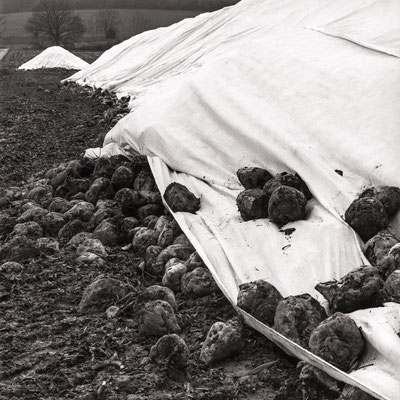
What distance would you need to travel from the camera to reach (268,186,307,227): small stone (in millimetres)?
3705

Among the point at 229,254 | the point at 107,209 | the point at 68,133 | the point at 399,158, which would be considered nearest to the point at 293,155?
the point at 399,158

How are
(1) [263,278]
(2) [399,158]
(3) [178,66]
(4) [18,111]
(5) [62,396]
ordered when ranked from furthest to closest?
(3) [178,66] → (4) [18,111] → (2) [399,158] → (1) [263,278] → (5) [62,396]

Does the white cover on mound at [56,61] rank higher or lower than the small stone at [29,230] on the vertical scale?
lower

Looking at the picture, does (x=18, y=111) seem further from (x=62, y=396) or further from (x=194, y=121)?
(x=62, y=396)

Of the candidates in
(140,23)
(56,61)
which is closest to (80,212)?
(56,61)

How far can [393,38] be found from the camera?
17.7ft

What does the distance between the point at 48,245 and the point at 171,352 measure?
176cm

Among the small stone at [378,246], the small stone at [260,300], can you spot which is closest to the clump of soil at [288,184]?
the small stone at [378,246]

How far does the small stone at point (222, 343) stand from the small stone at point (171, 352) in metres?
0.09

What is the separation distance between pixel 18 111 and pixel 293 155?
6777 millimetres

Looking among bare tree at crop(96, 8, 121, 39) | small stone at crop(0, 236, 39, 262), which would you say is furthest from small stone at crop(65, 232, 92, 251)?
bare tree at crop(96, 8, 121, 39)

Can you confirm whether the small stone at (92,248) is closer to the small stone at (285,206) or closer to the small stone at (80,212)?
the small stone at (80,212)

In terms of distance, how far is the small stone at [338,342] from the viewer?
254 cm

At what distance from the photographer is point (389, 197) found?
357 cm
